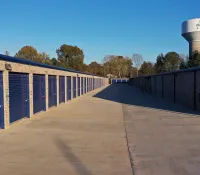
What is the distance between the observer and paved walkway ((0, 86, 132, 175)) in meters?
6.47

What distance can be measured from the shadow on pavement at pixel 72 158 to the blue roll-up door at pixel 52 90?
11.2 metres

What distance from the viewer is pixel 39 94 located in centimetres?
1731

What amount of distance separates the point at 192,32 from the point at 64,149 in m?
74.0

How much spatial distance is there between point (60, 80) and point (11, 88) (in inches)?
457

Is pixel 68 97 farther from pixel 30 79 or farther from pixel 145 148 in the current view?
pixel 145 148

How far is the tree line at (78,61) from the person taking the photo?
88438mm

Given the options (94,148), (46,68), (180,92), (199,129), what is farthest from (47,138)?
(180,92)

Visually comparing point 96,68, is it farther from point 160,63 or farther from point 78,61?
point 160,63

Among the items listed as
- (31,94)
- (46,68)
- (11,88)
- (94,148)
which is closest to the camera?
(94,148)

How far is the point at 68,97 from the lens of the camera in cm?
2759

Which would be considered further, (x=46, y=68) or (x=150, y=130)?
(x=46, y=68)

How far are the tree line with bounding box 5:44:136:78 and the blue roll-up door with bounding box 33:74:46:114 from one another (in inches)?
2160

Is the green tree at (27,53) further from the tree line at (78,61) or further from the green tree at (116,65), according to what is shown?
the green tree at (116,65)

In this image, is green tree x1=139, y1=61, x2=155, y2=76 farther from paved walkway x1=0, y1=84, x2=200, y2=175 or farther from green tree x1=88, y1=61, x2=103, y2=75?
paved walkway x1=0, y1=84, x2=200, y2=175
